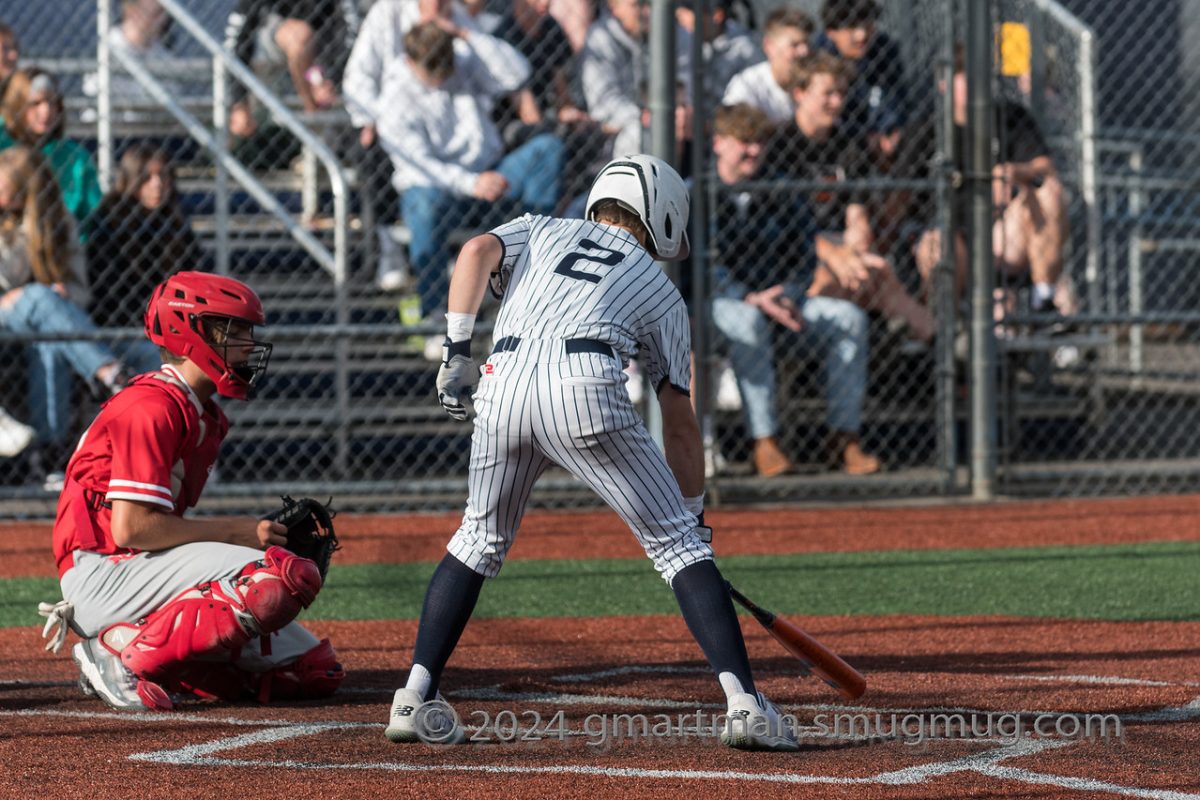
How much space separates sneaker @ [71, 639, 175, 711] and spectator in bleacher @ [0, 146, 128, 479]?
4409mm

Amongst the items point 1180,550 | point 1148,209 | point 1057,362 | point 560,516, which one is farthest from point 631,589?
point 1148,209

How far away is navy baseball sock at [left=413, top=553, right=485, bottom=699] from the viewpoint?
408cm

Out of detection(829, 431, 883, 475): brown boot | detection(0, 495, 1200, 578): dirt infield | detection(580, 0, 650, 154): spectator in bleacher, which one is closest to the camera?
detection(0, 495, 1200, 578): dirt infield

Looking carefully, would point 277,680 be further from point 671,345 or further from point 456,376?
point 671,345

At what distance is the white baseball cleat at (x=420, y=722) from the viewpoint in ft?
13.1

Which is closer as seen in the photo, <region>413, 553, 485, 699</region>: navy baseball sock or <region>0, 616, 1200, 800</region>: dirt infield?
<region>0, 616, 1200, 800</region>: dirt infield

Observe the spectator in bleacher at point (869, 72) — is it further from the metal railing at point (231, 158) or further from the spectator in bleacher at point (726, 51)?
the metal railing at point (231, 158)

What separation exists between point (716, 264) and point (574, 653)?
4.39 metres

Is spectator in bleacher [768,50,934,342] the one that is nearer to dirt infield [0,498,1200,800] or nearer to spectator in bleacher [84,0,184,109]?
dirt infield [0,498,1200,800]

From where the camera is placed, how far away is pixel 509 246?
4.18 meters

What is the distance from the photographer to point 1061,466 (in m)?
10.2

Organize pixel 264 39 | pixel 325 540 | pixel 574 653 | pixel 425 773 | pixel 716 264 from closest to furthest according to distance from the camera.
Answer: pixel 425 773 < pixel 325 540 < pixel 574 653 < pixel 716 264 < pixel 264 39

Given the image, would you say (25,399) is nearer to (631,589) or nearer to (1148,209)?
(631,589)

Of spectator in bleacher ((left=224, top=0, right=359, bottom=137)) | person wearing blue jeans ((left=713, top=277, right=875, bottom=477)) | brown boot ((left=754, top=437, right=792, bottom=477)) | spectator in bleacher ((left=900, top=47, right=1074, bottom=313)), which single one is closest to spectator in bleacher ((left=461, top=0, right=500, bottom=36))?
spectator in bleacher ((left=224, top=0, right=359, bottom=137))
